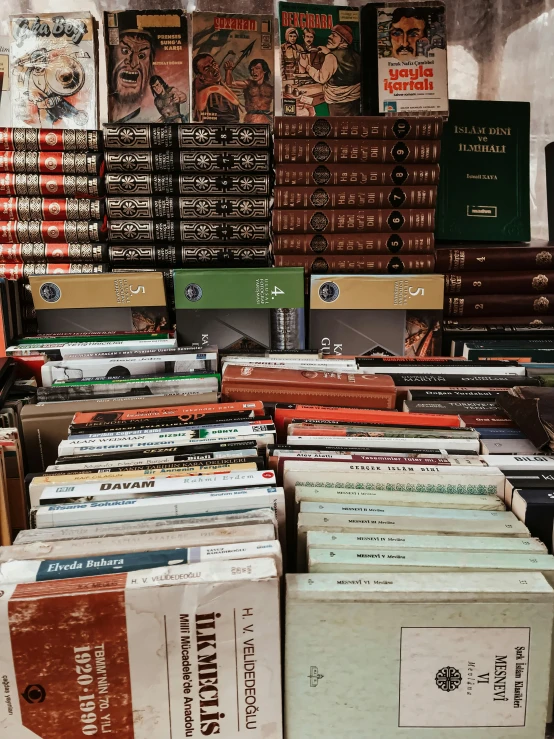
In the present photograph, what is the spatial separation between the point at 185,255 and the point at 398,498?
999 mm

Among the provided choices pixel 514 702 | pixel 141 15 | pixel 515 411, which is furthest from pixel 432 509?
pixel 141 15

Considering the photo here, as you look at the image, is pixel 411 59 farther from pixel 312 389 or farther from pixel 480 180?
pixel 312 389

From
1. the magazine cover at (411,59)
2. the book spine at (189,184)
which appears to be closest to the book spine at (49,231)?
the book spine at (189,184)

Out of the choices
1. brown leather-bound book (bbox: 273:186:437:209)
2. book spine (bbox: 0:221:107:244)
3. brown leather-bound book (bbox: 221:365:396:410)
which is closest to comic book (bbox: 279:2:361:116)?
brown leather-bound book (bbox: 273:186:437:209)

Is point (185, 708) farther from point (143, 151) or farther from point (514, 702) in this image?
point (143, 151)

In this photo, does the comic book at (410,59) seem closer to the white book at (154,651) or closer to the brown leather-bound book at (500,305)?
the brown leather-bound book at (500,305)

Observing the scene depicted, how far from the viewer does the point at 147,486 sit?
33.1 inches

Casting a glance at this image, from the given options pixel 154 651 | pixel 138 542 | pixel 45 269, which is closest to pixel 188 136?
pixel 45 269

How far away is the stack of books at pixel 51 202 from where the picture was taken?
62.2 inches

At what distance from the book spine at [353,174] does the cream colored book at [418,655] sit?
1142 mm

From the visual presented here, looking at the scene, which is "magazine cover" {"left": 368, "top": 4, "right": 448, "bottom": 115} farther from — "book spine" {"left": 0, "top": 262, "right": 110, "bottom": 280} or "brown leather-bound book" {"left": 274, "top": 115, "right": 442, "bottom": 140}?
"book spine" {"left": 0, "top": 262, "right": 110, "bottom": 280}

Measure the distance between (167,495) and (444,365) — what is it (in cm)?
78

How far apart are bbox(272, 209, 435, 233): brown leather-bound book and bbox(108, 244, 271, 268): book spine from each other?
9cm

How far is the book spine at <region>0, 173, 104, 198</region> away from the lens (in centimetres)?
158
